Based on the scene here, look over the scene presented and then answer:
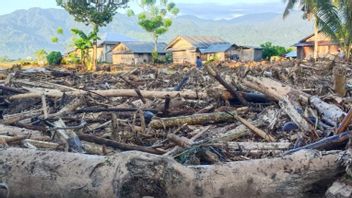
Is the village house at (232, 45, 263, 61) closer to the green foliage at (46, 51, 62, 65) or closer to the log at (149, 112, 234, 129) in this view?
the green foliage at (46, 51, 62, 65)

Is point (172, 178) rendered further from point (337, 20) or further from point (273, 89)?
point (337, 20)

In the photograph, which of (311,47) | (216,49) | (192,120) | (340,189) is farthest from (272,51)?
(340,189)

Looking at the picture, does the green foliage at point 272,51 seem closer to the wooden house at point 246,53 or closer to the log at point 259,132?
the wooden house at point 246,53

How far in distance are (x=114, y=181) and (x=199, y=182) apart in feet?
1.89

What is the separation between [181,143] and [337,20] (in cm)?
2078

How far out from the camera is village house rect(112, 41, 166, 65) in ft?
164

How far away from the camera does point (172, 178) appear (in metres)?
3.16

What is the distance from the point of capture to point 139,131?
18.0 ft

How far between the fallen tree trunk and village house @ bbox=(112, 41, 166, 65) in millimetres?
45934

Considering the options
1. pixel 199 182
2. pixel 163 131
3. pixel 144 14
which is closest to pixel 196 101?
pixel 163 131

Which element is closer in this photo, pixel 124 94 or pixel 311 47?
pixel 124 94

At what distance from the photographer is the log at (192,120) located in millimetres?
5738

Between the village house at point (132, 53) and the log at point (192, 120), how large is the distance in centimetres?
4329

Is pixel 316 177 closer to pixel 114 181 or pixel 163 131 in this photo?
pixel 114 181
